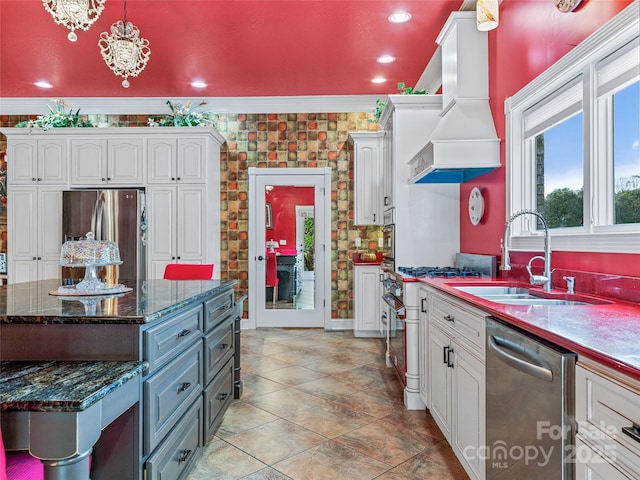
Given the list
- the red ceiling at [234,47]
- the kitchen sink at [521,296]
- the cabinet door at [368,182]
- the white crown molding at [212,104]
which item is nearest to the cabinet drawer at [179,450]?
the kitchen sink at [521,296]

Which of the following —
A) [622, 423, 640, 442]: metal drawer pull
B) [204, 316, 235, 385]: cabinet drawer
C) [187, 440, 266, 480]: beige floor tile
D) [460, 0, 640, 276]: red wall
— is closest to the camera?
[622, 423, 640, 442]: metal drawer pull

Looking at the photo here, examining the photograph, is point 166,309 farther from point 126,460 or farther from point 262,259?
point 262,259

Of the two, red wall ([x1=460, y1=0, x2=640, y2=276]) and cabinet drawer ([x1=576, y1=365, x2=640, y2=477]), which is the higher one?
red wall ([x1=460, y1=0, x2=640, y2=276])

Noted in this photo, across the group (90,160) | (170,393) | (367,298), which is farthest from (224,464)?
(90,160)

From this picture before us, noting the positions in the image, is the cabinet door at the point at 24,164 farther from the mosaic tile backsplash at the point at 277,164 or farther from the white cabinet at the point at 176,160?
the white cabinet at the point at 176,160

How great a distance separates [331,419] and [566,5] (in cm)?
276

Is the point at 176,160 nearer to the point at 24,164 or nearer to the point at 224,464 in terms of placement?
the point at 24,164

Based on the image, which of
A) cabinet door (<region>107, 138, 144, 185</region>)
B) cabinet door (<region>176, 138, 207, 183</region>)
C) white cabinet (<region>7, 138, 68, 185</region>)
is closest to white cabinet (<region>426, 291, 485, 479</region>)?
cabinet door (<region>176, 138, 207, 183</region>)

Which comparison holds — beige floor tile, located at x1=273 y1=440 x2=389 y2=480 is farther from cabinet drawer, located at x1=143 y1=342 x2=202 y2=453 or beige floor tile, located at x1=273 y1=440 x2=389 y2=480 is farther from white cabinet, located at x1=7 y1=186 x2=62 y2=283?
white cabinet, located at x1=7 y1=186 x2=62 y2=283

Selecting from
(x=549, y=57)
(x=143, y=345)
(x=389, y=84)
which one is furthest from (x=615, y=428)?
(x=389, y=84)

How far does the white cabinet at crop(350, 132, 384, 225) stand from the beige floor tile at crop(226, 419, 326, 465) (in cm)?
299

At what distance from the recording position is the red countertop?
91 cm

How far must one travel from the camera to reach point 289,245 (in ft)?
18.1

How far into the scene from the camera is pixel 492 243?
3.10 metres
